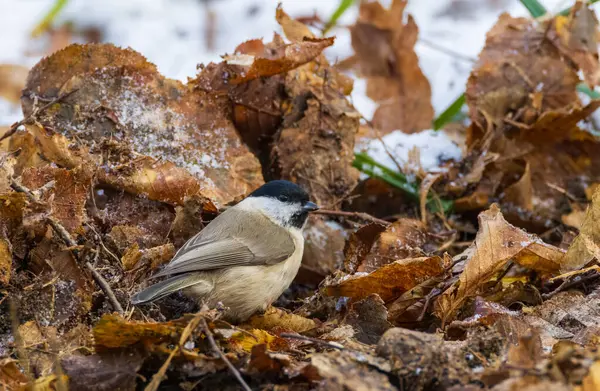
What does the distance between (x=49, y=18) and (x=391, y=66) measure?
220cm

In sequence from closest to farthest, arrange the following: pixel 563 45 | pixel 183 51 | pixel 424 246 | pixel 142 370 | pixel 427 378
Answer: pixel 427 378 < pixel 142 370 < pixel 424 246 < pixel 563 45 < pixel 183 51

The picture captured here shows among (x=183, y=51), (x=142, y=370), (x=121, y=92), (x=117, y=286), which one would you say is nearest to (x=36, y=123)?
(x=121, y=92)

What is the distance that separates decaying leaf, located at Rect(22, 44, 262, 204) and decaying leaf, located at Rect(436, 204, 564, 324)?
96cm

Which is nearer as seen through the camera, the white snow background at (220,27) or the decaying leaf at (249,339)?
the decaying leaf at (249,339)

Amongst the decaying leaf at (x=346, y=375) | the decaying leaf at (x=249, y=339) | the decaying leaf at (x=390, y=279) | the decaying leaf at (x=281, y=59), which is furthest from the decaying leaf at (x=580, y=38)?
the decaying leaf at (x=346, y=375)

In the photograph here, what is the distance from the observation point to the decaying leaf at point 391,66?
12.2 feet

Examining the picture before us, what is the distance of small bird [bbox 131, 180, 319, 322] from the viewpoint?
2305 mm

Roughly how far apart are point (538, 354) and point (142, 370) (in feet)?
3.11

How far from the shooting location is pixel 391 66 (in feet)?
12.7

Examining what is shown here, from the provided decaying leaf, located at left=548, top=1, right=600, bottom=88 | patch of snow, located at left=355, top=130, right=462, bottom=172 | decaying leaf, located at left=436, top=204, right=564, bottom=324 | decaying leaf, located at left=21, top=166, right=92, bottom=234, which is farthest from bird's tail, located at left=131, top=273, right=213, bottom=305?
decaying leaf, located at left=548, top=1, right=600, bottom=88

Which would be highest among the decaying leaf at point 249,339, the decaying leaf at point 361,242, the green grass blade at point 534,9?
the green grass blade at point 534,9

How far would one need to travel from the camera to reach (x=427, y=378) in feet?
5.22

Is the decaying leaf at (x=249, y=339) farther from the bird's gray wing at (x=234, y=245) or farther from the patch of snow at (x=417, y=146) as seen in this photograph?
the patch of snow at (x=417, y=146)

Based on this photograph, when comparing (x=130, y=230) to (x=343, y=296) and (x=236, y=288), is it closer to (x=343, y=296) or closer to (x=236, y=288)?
(x=236, y=288)
